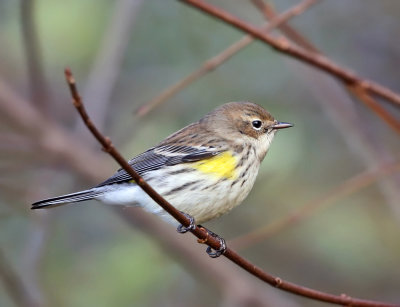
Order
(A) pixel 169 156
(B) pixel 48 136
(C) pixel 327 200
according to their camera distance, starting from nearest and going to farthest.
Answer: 1. (A) pixel 169 156
2. (C) pixel 327 200
3. (B) pixel 48 136

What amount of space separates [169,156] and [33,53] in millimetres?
1439

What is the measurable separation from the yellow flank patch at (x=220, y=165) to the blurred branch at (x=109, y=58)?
1.83 metres

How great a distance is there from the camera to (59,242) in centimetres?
730

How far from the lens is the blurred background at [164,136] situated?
6.00m

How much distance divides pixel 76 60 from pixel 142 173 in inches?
100

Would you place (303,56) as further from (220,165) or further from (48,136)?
(48,136)

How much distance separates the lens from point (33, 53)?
5617mm

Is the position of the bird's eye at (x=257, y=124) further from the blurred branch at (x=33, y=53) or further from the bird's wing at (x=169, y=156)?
the blurred branch at (x=33, y=53)

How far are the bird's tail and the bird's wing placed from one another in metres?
0.44

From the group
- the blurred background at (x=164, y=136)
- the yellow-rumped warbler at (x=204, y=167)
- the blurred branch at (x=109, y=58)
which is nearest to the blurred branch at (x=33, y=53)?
the blurred background at (x=164, y=136)

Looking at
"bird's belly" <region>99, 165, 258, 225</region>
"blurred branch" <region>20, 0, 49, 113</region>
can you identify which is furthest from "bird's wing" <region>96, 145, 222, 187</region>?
"blurred branch" <region>20, 0, 49, 113</region>

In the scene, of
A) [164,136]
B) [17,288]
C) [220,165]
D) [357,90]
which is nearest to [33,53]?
[164,136]

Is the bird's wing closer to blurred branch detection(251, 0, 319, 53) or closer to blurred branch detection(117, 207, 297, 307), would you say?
blurred branch detection(251, 0, 319, 53)

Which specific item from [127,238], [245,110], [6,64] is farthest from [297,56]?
[6,64]
